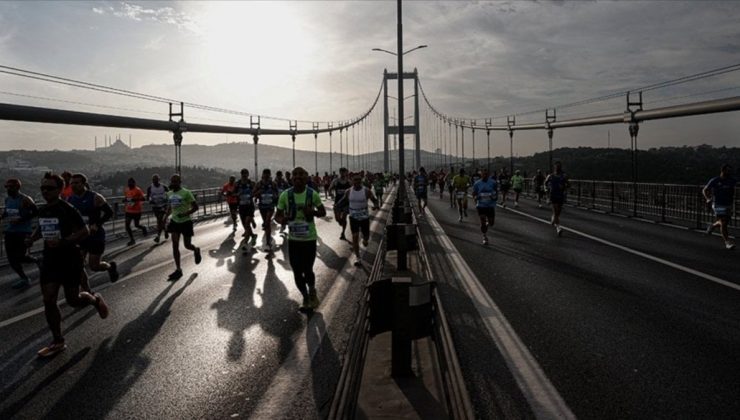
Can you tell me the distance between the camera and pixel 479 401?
3.92 m

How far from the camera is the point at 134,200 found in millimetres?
15797

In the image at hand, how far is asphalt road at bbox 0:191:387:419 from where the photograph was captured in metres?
4.09

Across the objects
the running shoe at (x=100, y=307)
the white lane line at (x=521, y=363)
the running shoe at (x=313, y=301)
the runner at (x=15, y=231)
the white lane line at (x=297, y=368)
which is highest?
the runner at (x=15, y=231)

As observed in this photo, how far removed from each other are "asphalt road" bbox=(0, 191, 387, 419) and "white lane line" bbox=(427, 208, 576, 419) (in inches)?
62.3

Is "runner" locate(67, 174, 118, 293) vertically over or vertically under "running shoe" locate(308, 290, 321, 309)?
over

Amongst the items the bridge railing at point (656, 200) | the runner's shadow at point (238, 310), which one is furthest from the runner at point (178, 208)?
the bridge railing at point (656, 200)

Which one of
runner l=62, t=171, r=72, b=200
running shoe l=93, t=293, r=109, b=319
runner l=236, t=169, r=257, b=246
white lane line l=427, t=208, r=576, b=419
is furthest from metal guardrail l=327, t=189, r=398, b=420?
runner l=62, t=171, r=72, b=200

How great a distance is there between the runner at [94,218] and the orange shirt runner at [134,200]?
6702 millimetres

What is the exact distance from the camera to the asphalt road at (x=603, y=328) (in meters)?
4.00

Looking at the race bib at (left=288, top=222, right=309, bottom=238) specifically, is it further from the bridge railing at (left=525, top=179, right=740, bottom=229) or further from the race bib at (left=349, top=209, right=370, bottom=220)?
the bridge railing at (left=525, top=179, right=740, bottom=229)

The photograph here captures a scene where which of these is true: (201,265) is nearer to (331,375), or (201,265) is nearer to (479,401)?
(331,375)

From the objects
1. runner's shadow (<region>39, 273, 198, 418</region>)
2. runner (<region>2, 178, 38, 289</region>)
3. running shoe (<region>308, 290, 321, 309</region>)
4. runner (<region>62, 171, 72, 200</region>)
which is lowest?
runner's shadow (<region>39, 273, 198, 418</region>)

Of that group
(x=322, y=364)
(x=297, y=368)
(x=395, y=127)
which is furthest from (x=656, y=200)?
(x=395, y=127)

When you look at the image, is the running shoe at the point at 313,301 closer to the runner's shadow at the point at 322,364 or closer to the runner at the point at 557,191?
the runner's shadow at the point at 322,364
